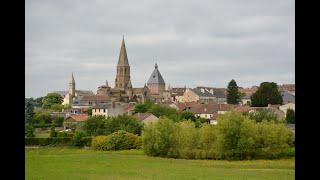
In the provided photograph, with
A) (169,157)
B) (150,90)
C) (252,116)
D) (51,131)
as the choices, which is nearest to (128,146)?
(169,157)

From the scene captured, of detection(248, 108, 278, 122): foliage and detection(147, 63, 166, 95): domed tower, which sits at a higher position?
detection(147, 63, 166, 95): domed tower

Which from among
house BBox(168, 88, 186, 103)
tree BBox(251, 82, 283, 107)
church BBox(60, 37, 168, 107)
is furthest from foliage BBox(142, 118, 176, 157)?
house BBox(168, 88, 186, 103)

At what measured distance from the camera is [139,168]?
1114 centimetres

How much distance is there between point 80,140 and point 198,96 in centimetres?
1640

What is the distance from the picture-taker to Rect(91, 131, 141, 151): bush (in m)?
14.3

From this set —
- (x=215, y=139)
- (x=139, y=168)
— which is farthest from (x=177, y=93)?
(x=139, y=168)

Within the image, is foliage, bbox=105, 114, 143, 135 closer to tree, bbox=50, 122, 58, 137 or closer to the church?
tree, bbox=50, 122, 58, 137

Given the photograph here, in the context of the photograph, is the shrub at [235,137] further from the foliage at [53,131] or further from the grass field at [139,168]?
the foliage at [53,131]

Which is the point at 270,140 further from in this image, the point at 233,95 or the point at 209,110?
the point at 233,95

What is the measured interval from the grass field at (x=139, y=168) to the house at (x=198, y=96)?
14.1m

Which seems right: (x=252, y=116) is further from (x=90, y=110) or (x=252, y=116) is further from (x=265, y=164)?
(x=90, y=110)

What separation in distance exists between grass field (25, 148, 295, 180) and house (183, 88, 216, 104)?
46.4 feet

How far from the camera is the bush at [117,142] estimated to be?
14.3 meters
